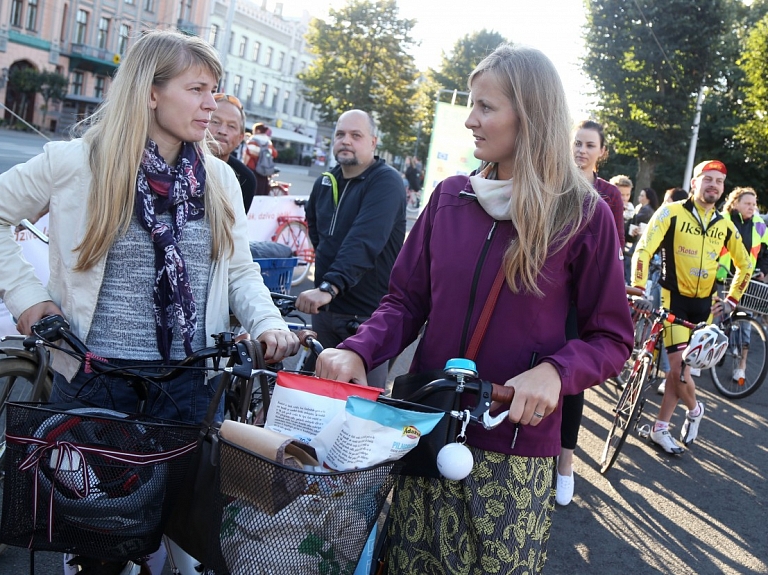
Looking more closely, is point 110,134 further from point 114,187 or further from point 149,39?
point 149,39

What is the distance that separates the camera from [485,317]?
2174 millimetres

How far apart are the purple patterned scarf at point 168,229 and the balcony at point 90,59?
51.0 metres

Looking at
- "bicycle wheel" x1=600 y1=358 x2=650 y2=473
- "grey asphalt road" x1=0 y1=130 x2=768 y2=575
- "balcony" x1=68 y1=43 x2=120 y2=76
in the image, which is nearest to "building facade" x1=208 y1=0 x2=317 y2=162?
"balcony" x1=68 y1=43 x2=120 y2=76

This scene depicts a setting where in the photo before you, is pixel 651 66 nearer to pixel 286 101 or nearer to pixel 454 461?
pixel 454 461

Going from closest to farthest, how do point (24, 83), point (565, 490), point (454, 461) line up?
1. point (454, 461)
2. point (565, 490)
3. point (24, 83)

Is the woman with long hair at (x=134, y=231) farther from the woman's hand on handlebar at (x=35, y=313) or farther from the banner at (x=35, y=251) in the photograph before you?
the banner at (x=35, y=251)

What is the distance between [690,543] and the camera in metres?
4.85

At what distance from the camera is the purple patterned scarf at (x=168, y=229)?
2.49m

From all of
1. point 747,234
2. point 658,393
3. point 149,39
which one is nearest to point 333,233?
point 149,39

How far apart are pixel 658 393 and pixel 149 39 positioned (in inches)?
280

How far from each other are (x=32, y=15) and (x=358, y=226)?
161ft

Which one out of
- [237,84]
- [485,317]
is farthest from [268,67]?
[485,317]

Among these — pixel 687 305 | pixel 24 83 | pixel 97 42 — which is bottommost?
pixel 687 305

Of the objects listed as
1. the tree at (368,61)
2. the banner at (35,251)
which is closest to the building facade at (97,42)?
the tree at (368,61)
